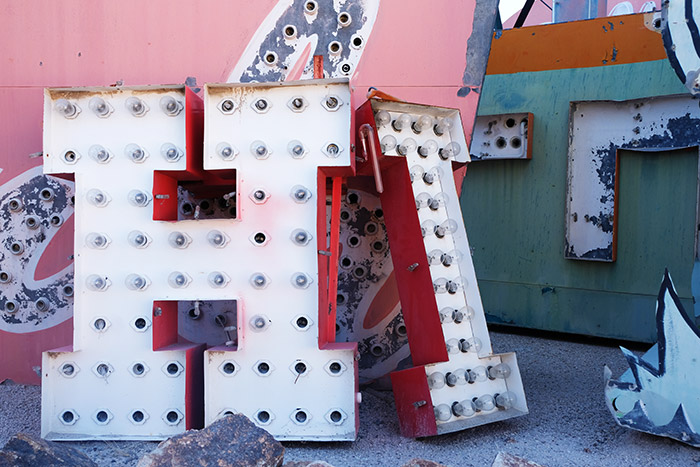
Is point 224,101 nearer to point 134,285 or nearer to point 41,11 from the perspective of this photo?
point 134,285

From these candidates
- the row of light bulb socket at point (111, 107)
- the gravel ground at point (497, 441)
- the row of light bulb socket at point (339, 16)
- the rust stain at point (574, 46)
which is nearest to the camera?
the gravel ground at point (497, 441)

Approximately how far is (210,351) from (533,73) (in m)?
4.50

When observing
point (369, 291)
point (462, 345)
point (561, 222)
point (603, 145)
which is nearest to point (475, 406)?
point (462, 345)

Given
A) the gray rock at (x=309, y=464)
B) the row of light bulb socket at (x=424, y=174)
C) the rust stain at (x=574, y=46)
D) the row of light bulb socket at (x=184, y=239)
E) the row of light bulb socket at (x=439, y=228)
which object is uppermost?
the rust stain at (x=574, y=46)

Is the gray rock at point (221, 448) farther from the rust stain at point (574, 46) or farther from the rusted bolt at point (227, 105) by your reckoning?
the rust stain at point (574, 46)

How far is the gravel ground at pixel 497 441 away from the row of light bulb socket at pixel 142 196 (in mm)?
1222

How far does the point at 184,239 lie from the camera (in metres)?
3.39

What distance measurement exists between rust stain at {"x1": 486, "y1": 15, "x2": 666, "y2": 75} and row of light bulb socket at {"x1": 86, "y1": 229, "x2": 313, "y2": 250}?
400 centimetres

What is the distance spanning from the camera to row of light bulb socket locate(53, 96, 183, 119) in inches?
135

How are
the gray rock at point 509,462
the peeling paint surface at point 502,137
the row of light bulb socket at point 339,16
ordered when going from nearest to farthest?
1. the gray rock at point 509,462
2. the row of light bulb socket at point 339,16
3. the peeling paint surface at point 502,137

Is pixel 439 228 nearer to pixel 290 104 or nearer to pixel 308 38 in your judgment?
pixel 290 104

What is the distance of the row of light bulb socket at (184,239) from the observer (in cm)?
336

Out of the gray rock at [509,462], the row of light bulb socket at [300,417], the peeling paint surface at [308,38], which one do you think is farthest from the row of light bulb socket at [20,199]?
the gray rock at [509,462]

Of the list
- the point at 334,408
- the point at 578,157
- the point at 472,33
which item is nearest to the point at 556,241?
the point at 578,157
